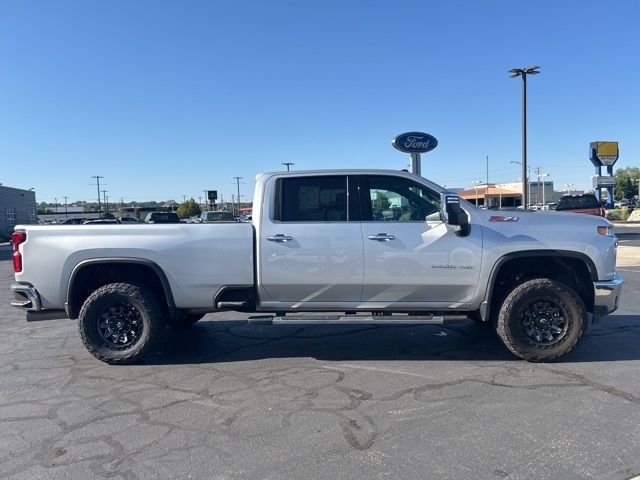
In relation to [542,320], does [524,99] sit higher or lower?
higher

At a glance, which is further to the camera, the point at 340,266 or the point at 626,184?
the point at 626,184

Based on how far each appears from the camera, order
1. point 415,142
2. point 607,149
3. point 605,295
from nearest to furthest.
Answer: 1. point 605,295
2. point 415,142
3. point 607,149

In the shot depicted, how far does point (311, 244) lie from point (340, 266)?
1.28 feet

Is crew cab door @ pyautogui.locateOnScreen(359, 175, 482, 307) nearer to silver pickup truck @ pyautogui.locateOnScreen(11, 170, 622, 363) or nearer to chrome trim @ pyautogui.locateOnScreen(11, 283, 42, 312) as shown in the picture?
silver pickup truck @ pyautogui.locateOnScreen(11, 170, 622, 363)

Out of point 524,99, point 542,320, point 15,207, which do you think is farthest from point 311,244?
point 15,207

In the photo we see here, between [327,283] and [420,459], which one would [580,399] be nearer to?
[420,459]

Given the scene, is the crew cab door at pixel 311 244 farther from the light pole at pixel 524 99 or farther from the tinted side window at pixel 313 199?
the light pole at pixel 524 99

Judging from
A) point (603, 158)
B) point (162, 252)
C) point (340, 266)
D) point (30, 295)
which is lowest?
point (30, 295)

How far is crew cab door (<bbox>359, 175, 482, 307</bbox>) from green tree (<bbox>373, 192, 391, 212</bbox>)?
0.12 m

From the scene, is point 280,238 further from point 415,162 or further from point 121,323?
point 415,162

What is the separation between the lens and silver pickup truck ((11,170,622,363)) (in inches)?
215

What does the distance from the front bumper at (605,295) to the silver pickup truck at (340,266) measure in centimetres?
1

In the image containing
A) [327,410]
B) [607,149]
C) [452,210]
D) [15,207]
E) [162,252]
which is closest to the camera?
[327,410]

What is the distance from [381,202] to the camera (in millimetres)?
5754
